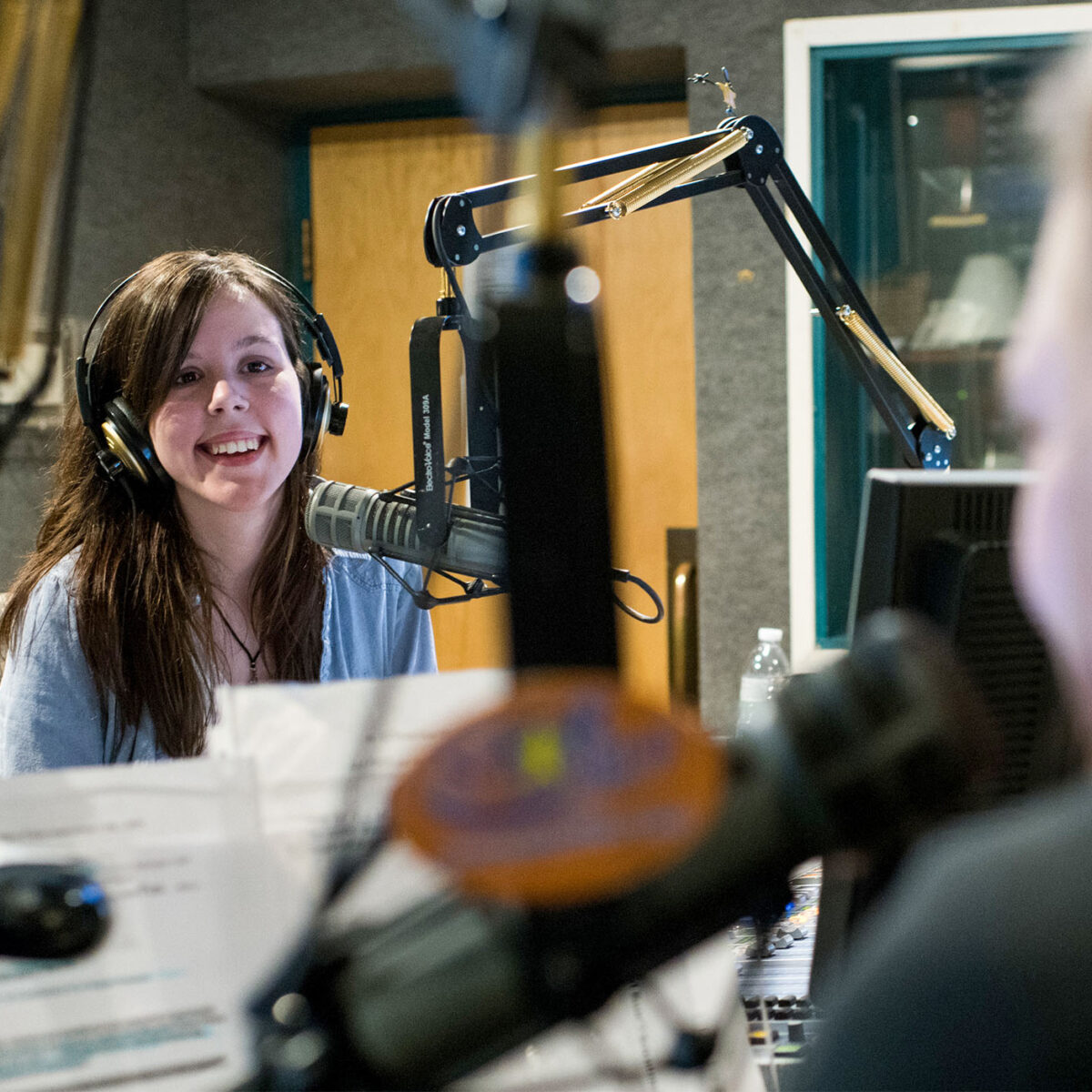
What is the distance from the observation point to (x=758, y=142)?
2.95 ft

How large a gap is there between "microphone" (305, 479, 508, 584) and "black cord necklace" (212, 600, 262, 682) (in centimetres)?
49

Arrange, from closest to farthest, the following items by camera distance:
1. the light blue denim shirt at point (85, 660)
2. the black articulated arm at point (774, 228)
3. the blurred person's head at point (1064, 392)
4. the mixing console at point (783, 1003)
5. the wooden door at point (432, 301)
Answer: the blurred person's head at point (1064, 392)
the mixing console at point (783, 1003)
the black articulated arm at point (774, 228)
the light blue denim shirt at point (85, 660)
the wooden door at point (432, 301)

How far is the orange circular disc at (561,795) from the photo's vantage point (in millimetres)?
184

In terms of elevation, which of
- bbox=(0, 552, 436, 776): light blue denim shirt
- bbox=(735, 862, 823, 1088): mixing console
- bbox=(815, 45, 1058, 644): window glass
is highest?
bbox=(815, 45, 1058, 644): window glass

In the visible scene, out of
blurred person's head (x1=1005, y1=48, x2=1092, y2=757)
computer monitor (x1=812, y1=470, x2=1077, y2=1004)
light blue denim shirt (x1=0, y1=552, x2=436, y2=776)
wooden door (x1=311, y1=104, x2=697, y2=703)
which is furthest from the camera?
wooden door (x1=311, y1=104, x2=697, y2=703)

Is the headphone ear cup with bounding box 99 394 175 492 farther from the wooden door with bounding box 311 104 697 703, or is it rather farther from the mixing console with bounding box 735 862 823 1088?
the wooden door with bounding box 311 104 697 703

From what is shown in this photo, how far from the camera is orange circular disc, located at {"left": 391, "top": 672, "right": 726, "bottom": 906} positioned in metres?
0.18

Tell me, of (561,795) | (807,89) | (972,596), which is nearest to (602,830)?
(561,795)

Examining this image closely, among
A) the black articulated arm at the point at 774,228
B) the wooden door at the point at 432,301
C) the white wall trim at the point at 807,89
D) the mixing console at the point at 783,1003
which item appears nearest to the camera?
the mixing console at the point at 783,1003

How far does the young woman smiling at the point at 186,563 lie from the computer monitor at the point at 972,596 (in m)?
0.77

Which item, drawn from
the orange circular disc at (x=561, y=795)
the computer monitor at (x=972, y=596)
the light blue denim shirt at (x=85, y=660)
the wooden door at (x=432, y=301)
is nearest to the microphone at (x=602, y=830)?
the orange circular disc at (x=561, y=795)

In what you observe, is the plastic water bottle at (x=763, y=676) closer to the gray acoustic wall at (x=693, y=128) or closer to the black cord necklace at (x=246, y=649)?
the gray acoustic wall at (x=693, y=128)

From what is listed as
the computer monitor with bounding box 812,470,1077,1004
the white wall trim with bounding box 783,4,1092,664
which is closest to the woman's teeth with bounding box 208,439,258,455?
the computer monitor with bounding box 812,470,1077,1004

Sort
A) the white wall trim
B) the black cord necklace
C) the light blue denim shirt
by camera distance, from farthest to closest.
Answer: the white wall trim → the black cord necklace → the light blue denim shirt
